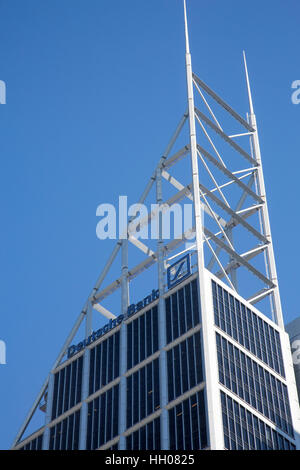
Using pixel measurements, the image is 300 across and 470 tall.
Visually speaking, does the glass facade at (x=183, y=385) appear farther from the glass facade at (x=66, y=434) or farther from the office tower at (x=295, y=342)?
the office tower at (x=295, y=342)

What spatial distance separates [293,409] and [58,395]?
1387 inches

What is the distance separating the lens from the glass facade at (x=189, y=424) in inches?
4747

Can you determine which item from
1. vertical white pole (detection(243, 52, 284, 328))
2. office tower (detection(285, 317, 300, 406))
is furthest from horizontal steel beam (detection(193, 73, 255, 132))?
office tower (detection(285, 317, 300, 406))

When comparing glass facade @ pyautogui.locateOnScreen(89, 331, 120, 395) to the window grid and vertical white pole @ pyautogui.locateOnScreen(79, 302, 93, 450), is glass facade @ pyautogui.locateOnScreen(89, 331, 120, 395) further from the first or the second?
the window grid

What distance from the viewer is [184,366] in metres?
130

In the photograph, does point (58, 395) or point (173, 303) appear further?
point (58, 395)

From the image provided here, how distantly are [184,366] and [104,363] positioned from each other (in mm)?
18799

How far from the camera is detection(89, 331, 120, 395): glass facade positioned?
14288 cm

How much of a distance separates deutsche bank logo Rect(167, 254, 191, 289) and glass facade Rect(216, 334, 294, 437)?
1213cm

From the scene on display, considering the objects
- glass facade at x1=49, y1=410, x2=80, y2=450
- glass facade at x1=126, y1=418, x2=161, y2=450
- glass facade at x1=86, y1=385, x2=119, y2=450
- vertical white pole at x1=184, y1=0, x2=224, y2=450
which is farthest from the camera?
glass facade at x1=49, y1=410, x2=80, y2=450
